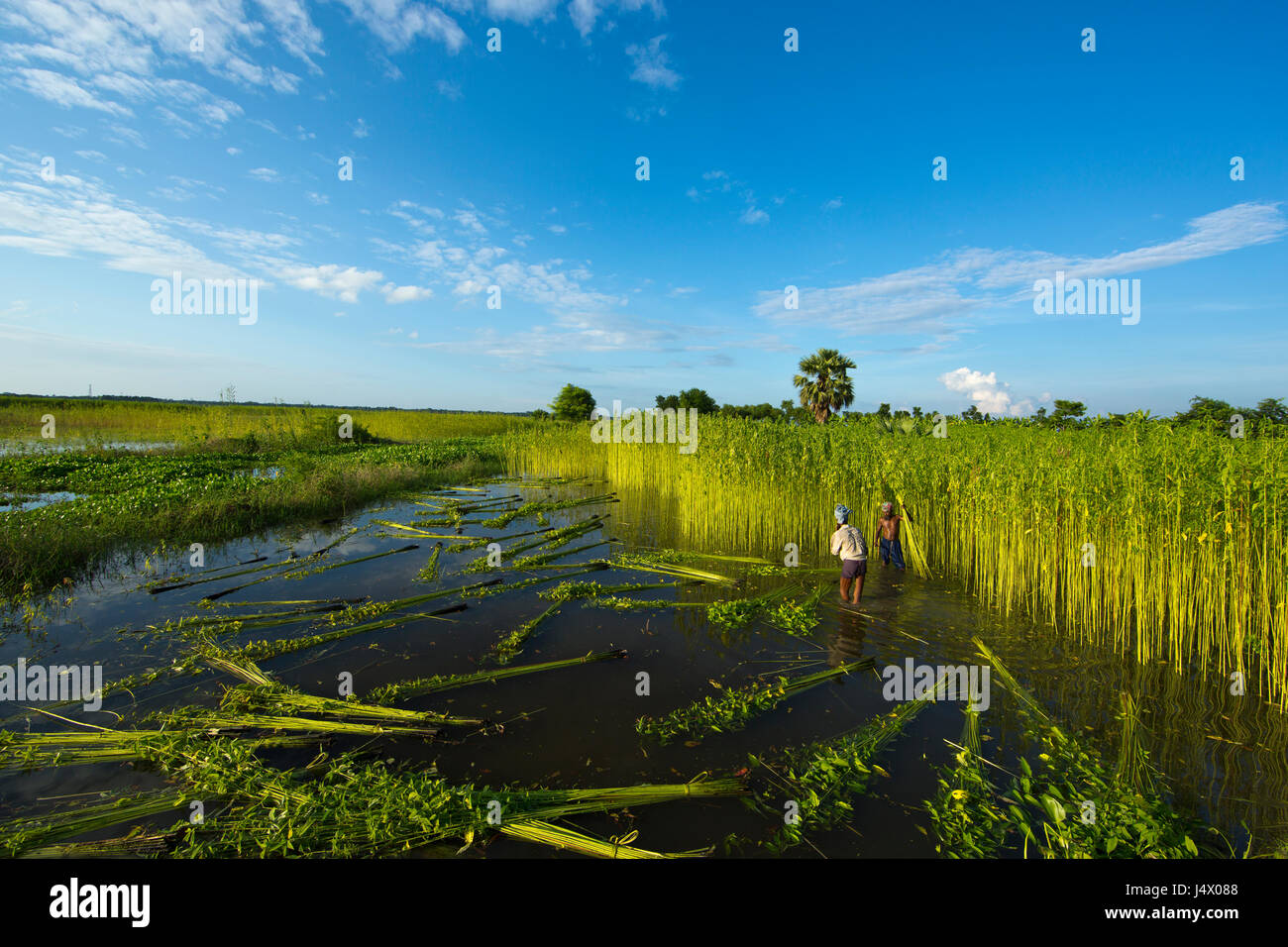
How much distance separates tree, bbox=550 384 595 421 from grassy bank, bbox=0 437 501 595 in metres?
33.7

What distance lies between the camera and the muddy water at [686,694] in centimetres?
377

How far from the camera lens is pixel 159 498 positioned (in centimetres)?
1131

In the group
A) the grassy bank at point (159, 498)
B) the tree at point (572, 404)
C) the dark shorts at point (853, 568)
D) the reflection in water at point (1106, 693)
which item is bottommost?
the reflection in water at point (1106, 693)

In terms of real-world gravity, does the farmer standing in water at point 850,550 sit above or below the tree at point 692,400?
below

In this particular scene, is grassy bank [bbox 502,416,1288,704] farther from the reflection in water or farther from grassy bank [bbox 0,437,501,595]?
grassy bank [bbox 0,437,501,595]

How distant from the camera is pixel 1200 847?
3.28 m

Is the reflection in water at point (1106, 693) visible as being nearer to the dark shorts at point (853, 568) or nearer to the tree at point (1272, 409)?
the dark shorts at point (853, 568)

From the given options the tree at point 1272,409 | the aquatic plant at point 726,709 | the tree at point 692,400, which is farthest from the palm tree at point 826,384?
the aquatic plant at point 726,709

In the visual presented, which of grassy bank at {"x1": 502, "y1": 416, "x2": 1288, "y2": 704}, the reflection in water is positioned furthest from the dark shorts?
grassy bank at {"x1": 502, "y1": 416, "x2": 1288, "y2": 704}

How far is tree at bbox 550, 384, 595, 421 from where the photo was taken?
2158 inches

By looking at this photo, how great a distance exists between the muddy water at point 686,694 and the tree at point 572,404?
153ft

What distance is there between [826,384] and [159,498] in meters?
42.3
